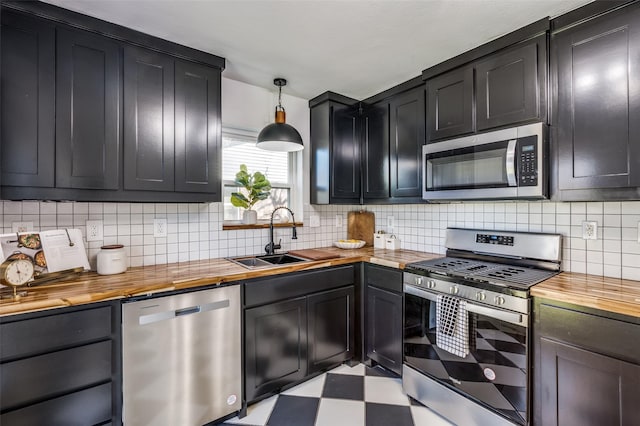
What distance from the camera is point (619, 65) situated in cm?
143

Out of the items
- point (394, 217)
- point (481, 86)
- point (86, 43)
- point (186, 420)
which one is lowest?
point (186, 420)

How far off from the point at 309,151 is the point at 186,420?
2.23 meters

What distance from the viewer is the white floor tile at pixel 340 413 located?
71.3 inches

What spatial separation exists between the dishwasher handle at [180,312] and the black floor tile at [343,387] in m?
1.00

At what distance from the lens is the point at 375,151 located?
275cm

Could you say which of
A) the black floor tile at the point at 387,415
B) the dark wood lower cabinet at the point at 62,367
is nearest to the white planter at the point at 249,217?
the dark wood lower cabinet at the point at 62,367

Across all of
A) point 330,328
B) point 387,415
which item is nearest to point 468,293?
point 387,415

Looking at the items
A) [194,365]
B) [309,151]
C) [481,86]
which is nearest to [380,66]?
[481,86]

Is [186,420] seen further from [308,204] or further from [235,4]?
[235,4]

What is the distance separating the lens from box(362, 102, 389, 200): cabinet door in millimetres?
2643

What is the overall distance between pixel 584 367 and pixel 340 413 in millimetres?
1321

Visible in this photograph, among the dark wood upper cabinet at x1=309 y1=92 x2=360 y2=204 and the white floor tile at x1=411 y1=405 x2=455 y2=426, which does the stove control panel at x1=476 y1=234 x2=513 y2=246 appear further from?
the white floor tile at x1=411 y1=405 x2=455 y2=426

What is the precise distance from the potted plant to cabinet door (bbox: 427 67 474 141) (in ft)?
4.49

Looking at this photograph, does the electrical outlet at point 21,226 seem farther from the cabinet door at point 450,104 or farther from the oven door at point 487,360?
the cabinet door at point 450,104
